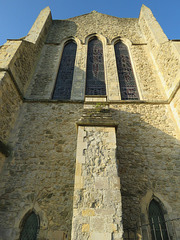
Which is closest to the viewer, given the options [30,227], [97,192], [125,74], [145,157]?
[97,192]

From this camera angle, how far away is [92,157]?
3.01m

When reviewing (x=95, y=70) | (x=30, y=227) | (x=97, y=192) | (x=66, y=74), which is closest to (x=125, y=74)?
(x=95, y=70)

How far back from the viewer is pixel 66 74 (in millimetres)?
6973

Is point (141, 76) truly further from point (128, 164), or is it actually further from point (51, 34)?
point (51, 34)

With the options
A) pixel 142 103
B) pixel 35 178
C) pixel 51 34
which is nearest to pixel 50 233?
pixel 35 178

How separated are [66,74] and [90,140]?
15.3 feet

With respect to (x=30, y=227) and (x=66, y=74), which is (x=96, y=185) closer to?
(x=30, y=227)

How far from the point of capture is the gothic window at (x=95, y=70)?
250 inches

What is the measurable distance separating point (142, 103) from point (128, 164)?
245cm

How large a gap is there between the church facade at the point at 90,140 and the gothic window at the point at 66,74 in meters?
0.05

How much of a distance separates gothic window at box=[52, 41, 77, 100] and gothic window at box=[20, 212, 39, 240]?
13.5 ft

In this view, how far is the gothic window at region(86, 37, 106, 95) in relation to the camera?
6.35m

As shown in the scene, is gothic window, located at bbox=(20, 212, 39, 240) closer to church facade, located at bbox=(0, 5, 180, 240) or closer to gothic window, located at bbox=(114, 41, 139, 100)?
church facade, located at bbox=(0, 5, 180, 240)

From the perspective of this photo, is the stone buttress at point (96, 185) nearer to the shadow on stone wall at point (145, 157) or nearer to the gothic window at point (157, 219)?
the shadow on stone wall at point (145, 157)
